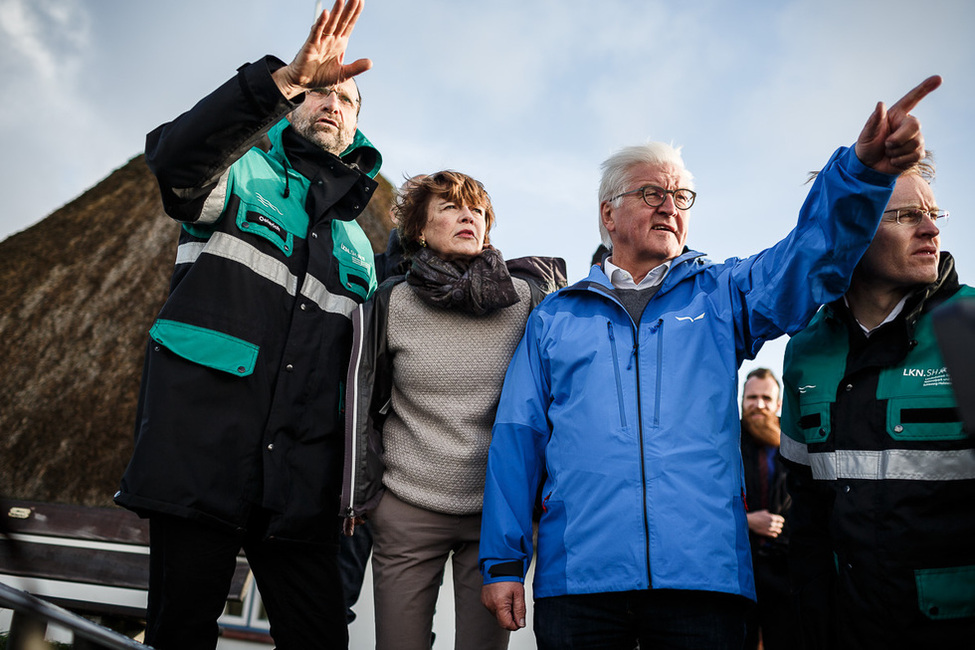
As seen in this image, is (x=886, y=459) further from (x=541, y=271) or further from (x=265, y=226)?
(x=265, y=226)

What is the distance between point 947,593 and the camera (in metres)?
1.82

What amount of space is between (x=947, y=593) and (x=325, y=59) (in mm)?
2242

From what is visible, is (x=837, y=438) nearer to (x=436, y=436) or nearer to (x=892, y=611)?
(x=892, y=611)

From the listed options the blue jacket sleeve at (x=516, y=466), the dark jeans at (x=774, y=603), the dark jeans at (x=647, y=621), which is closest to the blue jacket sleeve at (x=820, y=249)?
the blue jacket sleeve at (x=516, y=466)

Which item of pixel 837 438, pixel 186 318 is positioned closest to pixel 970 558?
pixel 837 438

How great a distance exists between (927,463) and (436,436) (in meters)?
1.44

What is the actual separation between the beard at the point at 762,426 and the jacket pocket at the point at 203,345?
3.31 m

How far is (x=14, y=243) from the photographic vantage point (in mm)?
18438

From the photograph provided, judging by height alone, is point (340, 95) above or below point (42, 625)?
above

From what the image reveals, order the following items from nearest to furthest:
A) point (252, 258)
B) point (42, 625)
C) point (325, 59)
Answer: point (42, 625) → point (325, 59) → point (252, 258)

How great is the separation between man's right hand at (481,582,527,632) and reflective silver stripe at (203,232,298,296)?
1.17 meters

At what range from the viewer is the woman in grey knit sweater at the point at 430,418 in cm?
229

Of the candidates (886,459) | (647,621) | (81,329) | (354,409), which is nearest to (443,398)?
(354,409)

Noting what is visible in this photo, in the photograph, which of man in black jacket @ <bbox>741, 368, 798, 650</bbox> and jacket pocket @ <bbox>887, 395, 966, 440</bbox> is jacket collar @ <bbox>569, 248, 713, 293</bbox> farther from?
man in black jacket @ <bbox>741, 368, 798, 650</bbox>
